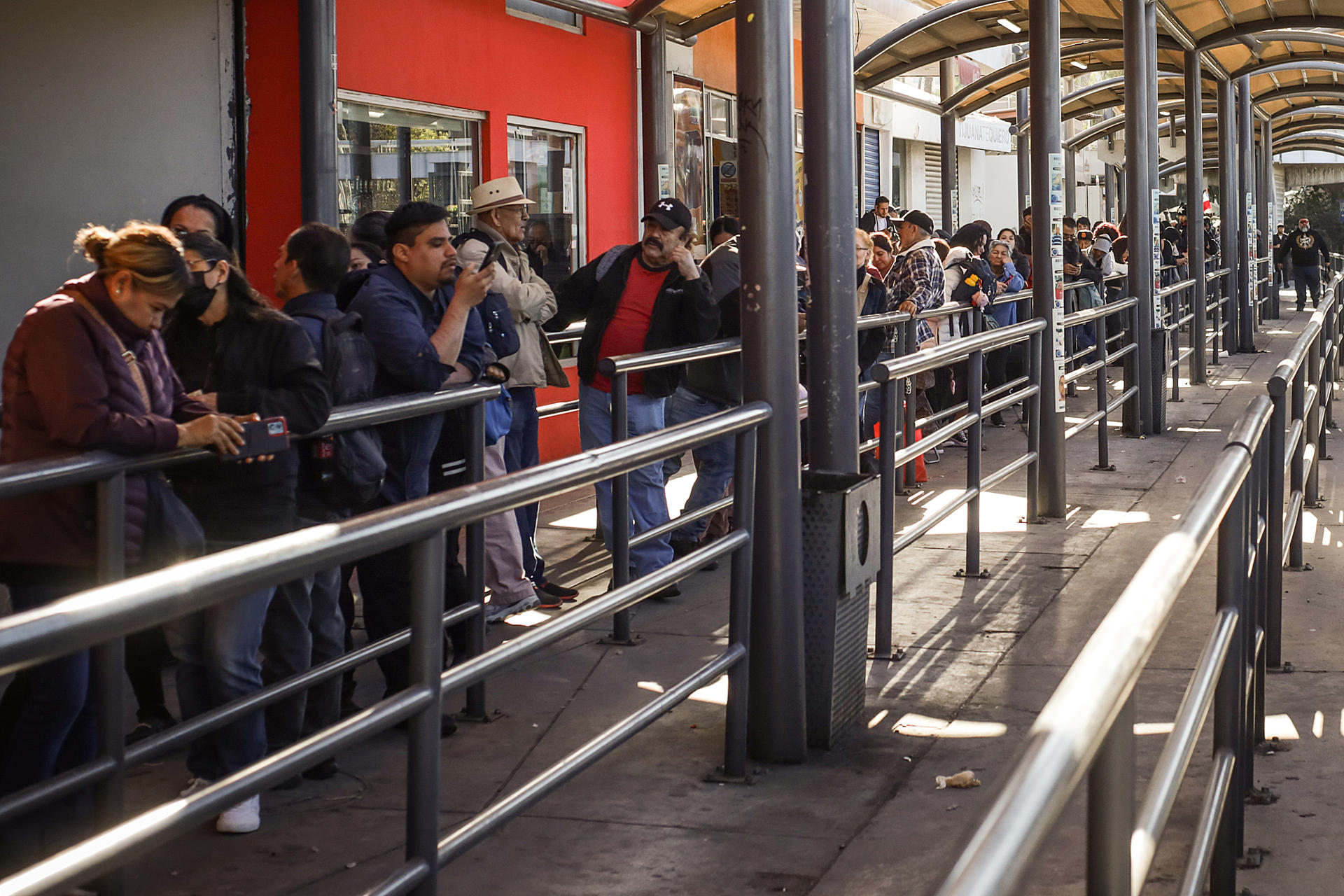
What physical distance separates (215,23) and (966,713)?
222 inches

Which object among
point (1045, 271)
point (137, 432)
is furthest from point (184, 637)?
point (1045, 271)

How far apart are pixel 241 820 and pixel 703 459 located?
3.98 meters

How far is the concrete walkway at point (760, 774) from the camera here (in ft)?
13.3

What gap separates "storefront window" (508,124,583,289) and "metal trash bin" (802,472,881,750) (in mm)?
6716

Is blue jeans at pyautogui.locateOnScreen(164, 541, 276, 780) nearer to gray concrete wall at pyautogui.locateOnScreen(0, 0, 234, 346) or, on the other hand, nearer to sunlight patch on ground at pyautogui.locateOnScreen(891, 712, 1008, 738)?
sunlight patch on ground at pyautogui.locateOnScreen(891, 712, 1008, 738)

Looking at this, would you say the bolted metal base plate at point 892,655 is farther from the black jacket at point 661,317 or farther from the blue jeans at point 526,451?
the black jacket at point 661,317

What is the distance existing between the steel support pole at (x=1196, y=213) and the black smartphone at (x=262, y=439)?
1304cm

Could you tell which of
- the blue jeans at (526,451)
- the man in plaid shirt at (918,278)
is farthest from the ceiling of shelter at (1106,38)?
the blue jeans at (526,451)

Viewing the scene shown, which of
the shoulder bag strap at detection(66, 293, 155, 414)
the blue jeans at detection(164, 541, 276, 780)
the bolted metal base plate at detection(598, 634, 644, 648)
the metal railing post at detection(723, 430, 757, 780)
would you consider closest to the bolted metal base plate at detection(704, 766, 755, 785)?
the metal railing post at detection(723, 430, 757, 780)

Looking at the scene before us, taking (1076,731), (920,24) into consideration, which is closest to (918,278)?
(920,24)

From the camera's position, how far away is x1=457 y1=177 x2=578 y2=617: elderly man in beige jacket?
6.64m

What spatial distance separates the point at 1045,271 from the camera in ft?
29.9

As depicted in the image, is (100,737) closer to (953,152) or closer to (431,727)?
(431,727)

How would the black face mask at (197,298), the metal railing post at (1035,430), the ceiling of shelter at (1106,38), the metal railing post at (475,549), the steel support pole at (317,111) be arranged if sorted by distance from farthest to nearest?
the ceiling of shelter at (1106,38), the metal railing post at (1035,430), the steel support pole at (317,111), the metal railing post at (475,549), the black face mask at (197,298)
